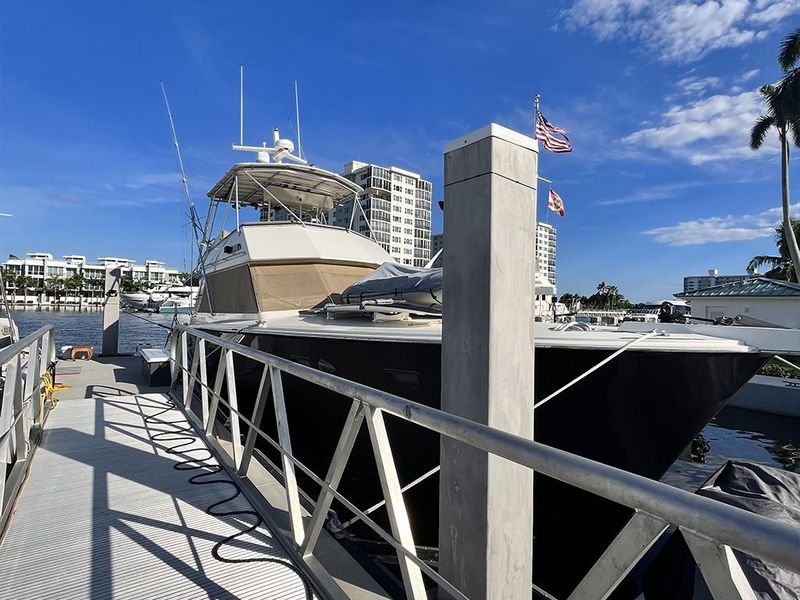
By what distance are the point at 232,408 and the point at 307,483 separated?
9.06 ft

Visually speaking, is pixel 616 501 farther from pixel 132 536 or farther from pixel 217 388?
pixel 217 388

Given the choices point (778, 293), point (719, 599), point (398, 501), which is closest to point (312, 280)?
point (398, 501)

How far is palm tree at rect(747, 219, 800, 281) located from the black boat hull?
31.3 m

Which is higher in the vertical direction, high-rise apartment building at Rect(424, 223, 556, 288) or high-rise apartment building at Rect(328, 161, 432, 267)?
high-rise apartment building at Rect(328, 161, 432, 267)

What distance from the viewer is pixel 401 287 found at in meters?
5.76

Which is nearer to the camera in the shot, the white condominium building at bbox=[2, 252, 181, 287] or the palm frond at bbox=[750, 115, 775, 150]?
the palm frond at bbox=[750, 115, 775, 150]

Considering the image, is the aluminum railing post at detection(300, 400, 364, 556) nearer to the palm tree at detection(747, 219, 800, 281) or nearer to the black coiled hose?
the black coiled hose

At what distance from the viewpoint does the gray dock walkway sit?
91.5 inches

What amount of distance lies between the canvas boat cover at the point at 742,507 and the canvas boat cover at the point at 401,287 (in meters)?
2.95

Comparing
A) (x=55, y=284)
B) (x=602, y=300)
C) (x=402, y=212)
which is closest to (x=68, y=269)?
(x=55, y=284)

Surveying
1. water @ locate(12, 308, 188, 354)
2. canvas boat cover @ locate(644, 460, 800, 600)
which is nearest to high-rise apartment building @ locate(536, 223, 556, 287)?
canvas boat cover @ locate(644, 460, 800, 600)

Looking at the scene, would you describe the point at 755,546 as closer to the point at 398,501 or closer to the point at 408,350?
the point at 398,501

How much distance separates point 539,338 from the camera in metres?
3.97

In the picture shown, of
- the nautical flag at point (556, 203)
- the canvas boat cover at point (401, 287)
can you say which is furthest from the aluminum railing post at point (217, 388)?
the nautical flag at point (556, 203)
